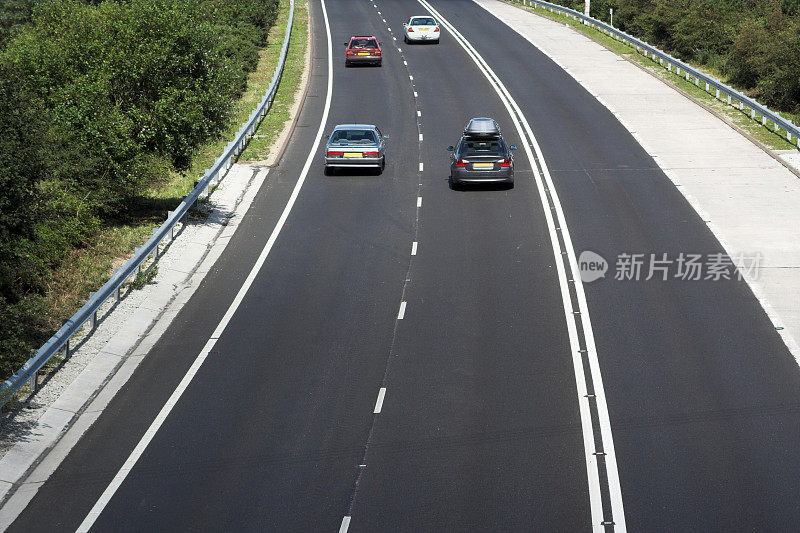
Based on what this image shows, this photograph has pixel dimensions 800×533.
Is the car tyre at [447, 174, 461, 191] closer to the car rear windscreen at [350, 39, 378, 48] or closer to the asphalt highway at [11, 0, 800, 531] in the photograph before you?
the asphalt highway at [11, 0, 800, 531]

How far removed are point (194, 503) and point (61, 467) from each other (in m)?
2.64

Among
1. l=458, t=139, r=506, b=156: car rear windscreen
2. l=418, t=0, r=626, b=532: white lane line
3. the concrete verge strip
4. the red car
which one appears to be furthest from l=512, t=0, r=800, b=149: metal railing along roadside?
the concrete verge strip

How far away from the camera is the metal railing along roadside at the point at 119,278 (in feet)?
55.0

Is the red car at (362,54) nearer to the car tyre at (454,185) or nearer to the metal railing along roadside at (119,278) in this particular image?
the metal railing along roadside at (119,278)

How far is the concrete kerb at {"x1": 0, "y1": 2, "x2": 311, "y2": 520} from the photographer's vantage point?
48.0 feet

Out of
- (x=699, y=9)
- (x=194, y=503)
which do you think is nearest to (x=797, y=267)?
(x=194, y=503)

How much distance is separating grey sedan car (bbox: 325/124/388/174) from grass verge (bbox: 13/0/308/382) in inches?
138

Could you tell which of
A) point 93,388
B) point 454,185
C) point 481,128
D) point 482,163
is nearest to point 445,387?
point 93,388

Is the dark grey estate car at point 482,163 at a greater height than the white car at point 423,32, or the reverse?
the dark grey estate car at point 482,163

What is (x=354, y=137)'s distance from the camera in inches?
1304

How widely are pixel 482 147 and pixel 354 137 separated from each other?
471 cm

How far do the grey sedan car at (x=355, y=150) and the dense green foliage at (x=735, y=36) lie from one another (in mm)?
19025

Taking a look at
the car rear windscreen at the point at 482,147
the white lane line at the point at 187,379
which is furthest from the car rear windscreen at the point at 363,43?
the car rear windscreen at the point at 482,147

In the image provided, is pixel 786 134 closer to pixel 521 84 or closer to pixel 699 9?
pixel 521 84
